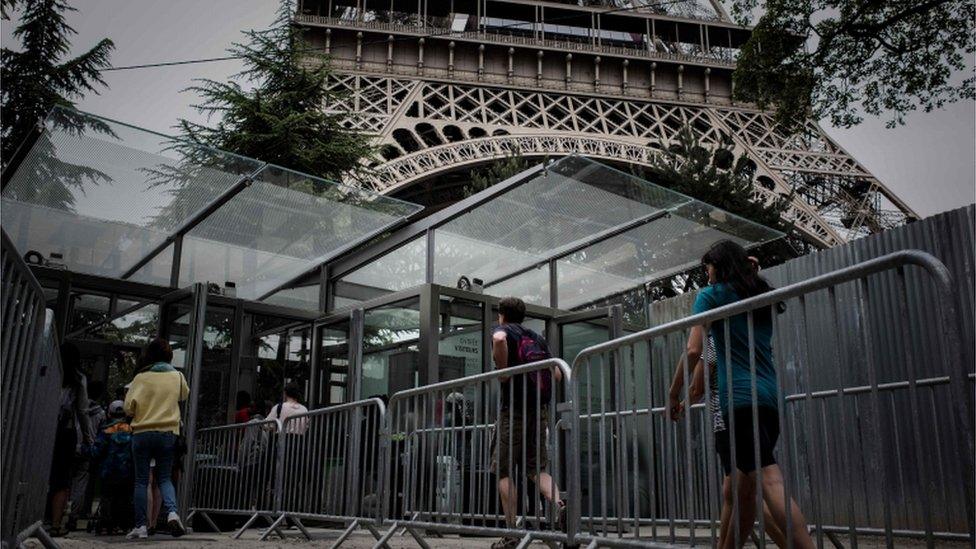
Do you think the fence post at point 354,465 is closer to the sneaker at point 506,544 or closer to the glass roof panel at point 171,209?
the sneaker at point 506,544

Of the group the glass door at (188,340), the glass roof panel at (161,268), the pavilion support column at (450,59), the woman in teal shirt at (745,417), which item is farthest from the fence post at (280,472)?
the pavilion support column at (450,59)

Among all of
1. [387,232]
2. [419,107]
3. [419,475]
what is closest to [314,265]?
[387,232]

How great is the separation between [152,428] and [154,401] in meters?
0.21

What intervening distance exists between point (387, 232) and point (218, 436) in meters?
3.13

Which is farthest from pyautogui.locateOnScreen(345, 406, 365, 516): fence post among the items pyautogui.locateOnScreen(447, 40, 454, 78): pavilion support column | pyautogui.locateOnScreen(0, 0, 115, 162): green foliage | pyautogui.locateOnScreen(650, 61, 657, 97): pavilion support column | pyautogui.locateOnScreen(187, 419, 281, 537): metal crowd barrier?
pyautogui.locateOnScreen(650, 61, 657, 97): pavilion support column

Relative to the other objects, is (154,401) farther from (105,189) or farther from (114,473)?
(105,189)

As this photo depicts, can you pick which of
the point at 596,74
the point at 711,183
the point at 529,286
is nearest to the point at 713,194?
the point at 711,183

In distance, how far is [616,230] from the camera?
9867mm

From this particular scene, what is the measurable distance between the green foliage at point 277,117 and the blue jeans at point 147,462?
9.23 meters

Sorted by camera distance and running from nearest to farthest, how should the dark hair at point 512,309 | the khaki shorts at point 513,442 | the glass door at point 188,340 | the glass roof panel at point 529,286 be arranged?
the khaki shorts at point 513,442
the dark hair at point 512,309
the glass door at point 188,340
the glass roof panel at point 529,286

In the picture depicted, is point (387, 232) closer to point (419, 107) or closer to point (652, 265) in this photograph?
point (652, 265)

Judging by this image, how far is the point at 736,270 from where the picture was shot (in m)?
3.38

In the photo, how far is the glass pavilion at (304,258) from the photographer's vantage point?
8.34 m

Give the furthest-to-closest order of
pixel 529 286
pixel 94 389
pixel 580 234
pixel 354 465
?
pixel 529 286 < pixel 580 234 < pixel 94 389 < pixel 354 465
